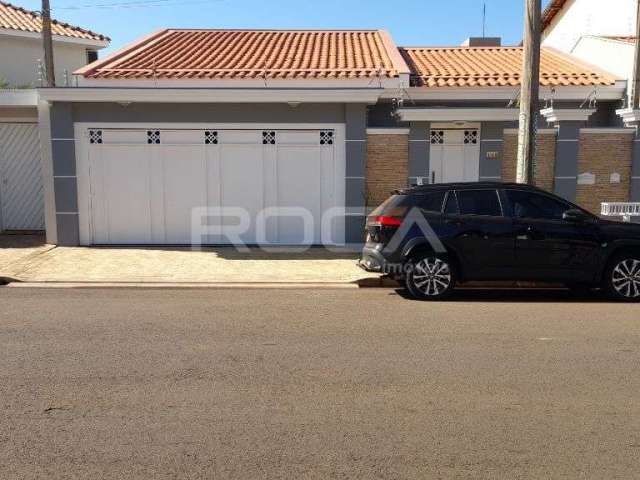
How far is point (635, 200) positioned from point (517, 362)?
357 inches

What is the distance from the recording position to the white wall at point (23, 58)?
20.5 meters

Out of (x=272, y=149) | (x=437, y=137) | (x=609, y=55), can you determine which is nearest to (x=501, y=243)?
(x=437, y=137)

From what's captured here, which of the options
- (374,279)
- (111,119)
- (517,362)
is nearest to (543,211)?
(374,279)

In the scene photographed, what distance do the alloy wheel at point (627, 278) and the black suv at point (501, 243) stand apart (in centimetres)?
1

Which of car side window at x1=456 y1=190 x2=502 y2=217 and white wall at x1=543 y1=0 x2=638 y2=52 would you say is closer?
car side window at x1=456 y1=190 x2=502 y2=217

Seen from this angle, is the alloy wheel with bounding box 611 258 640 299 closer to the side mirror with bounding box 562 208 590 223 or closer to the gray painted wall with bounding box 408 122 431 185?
the side mirror with bounding box 562 208 590 223

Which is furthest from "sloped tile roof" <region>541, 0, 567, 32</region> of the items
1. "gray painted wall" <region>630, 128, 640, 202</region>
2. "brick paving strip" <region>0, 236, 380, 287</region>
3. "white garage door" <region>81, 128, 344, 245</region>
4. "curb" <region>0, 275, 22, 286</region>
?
"curb" <region>0, 275, 22, 286</region>

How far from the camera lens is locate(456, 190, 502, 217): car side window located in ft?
27.9

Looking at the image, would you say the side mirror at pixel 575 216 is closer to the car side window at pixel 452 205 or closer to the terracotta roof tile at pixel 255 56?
the car side window at pixel 452 205

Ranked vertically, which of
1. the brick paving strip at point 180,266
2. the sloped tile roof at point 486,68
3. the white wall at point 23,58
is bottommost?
the brick paving strip at point 180,266

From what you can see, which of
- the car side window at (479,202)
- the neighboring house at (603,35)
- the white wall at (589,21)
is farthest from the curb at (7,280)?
the white wall at (589,21)

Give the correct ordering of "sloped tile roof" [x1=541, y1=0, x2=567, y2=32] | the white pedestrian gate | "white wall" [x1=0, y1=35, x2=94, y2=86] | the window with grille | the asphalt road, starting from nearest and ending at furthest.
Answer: the asphalt road, the window with grille, the white pedestrian gate, "white wall" [x1=0, y1=35, x2=94, y2=86], "sloped tile roof" [x1=541, y1=0, x2=567, y2=32]

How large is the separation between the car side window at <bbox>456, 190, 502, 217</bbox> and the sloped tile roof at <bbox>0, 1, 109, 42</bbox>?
1825 centimetres

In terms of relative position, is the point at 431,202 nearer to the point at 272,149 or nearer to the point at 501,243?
the point at 501,243
